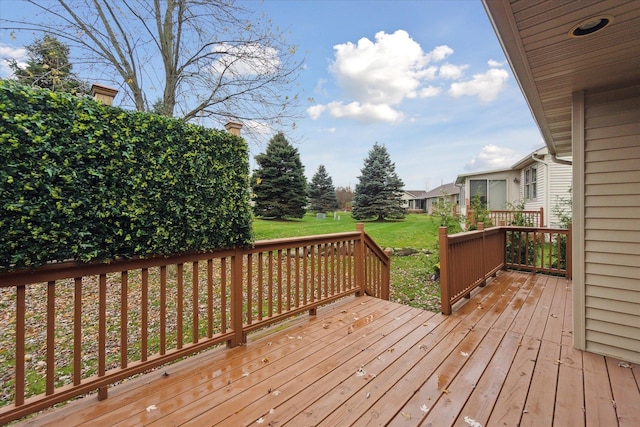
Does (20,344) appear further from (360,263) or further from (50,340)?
(360,263)

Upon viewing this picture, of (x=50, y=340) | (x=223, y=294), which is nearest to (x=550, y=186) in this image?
(x=223, y=294)

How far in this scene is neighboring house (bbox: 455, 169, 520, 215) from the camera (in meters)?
13.3

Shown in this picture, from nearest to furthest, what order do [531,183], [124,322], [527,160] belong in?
[124,322] < [527,160] < [531,183]

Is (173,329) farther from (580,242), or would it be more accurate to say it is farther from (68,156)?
(580,242)

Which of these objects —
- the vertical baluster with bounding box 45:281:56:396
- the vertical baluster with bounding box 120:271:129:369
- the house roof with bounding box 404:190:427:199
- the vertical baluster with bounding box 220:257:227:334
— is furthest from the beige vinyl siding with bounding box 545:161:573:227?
the house roof with bounding box 404:190:427:199

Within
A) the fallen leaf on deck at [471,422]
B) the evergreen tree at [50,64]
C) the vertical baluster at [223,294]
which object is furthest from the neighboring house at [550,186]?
the evergreen tree at [50,64]

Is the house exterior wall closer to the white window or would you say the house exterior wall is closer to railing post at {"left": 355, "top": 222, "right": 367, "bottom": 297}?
the white window

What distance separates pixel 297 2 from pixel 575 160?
618 centimetres

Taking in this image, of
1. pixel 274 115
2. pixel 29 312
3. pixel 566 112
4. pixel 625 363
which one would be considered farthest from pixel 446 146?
pixel 29 312

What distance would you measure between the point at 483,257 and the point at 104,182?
507 centimetres

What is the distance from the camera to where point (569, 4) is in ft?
5.23

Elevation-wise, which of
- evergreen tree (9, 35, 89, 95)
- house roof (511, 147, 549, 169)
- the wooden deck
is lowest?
the wooden deck

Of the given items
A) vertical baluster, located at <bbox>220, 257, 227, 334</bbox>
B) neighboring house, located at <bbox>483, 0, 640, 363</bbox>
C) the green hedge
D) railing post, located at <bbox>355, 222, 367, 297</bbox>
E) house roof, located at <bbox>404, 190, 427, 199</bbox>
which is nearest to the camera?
the green hedge

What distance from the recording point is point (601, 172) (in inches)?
102
